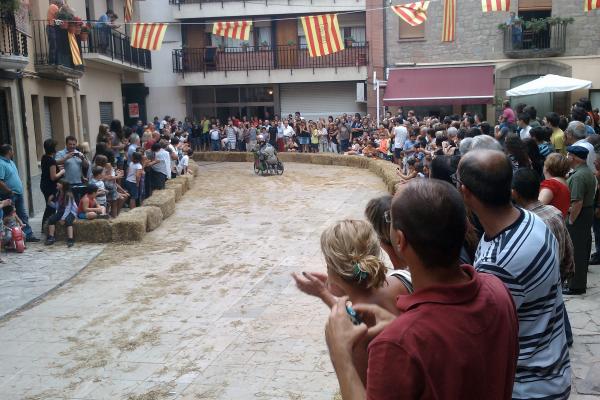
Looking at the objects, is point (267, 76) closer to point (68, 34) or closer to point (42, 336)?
point (68, 34)

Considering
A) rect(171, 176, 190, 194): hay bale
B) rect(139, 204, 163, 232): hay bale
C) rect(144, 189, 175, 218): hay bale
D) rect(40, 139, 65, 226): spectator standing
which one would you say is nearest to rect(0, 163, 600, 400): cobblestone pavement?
rect(139, 204, 163, 232): hay bale

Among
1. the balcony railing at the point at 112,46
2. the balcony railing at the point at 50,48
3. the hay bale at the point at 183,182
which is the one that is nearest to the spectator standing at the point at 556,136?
the hay bale at the point at 183,182

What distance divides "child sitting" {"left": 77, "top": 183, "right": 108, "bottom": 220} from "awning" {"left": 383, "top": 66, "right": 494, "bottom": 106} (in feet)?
51.0

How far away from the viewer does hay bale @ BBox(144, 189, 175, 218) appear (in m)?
12.1

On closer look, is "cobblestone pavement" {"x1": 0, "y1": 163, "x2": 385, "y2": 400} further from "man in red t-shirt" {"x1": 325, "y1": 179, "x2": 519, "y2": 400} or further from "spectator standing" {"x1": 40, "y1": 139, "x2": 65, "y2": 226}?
"man in red t-shirt" {"x1": 325, "y1": 179, "x2": 519, "y2": 400}

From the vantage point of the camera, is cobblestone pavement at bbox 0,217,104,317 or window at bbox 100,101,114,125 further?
window at bbox 100,101,114,125

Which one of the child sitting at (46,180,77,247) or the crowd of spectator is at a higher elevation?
the crowd of spectator

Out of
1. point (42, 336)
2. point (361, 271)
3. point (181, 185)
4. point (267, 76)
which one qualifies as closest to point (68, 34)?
point (181, 185)

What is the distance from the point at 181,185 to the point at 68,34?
4.91 meters

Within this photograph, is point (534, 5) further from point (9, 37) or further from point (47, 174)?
point (47, 174)

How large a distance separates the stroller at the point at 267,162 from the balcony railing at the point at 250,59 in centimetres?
1022

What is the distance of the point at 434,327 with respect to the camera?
163 cm

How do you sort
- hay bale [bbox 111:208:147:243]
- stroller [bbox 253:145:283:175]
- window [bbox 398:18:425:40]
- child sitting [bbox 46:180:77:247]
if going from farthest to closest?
window [bbox 398:18:425:40]
stroller [bbox 253:145:283:175]
hay bale [bbox 111:208:147:243]
child sitting [bbox 46:180:77:247]

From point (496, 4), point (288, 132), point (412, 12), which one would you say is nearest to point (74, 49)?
point (412, 12)
